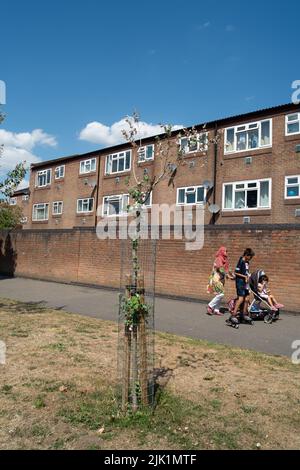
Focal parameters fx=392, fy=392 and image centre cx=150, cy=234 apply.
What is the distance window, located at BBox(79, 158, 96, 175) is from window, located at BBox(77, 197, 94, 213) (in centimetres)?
219

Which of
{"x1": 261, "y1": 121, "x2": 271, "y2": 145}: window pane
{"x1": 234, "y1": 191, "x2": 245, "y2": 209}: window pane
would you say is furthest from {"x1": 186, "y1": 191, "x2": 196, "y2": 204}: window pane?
{"x1": 261, "y1": 121, "x2": 271, "y2": 145}: window pane

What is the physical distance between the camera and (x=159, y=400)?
4.45 meters

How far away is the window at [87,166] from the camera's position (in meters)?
29.4


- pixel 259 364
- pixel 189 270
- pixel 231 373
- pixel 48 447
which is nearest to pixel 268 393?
pixel 231 373

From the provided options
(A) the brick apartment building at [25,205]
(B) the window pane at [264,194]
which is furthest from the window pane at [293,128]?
(A) the brick apartment building at [25,205]

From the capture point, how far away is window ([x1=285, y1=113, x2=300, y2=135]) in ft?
61.2

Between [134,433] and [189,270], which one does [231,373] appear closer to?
[134,433]

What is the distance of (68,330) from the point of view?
26.5 feet

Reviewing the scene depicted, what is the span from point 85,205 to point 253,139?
14205 mm

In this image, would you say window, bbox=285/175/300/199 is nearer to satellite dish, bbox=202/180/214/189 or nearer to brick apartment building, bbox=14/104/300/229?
brick apartment building, bbox=14/104/300/229

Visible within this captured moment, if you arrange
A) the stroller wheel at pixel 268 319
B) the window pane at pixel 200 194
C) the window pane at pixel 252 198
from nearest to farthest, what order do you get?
the stroller wheel at pixel 268 319, the window pane at pixel 252 198, the window pane at pixel 200 194

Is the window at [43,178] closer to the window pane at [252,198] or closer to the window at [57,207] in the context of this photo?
the window at [57,207]

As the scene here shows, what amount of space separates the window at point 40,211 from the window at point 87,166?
5.50 meters
